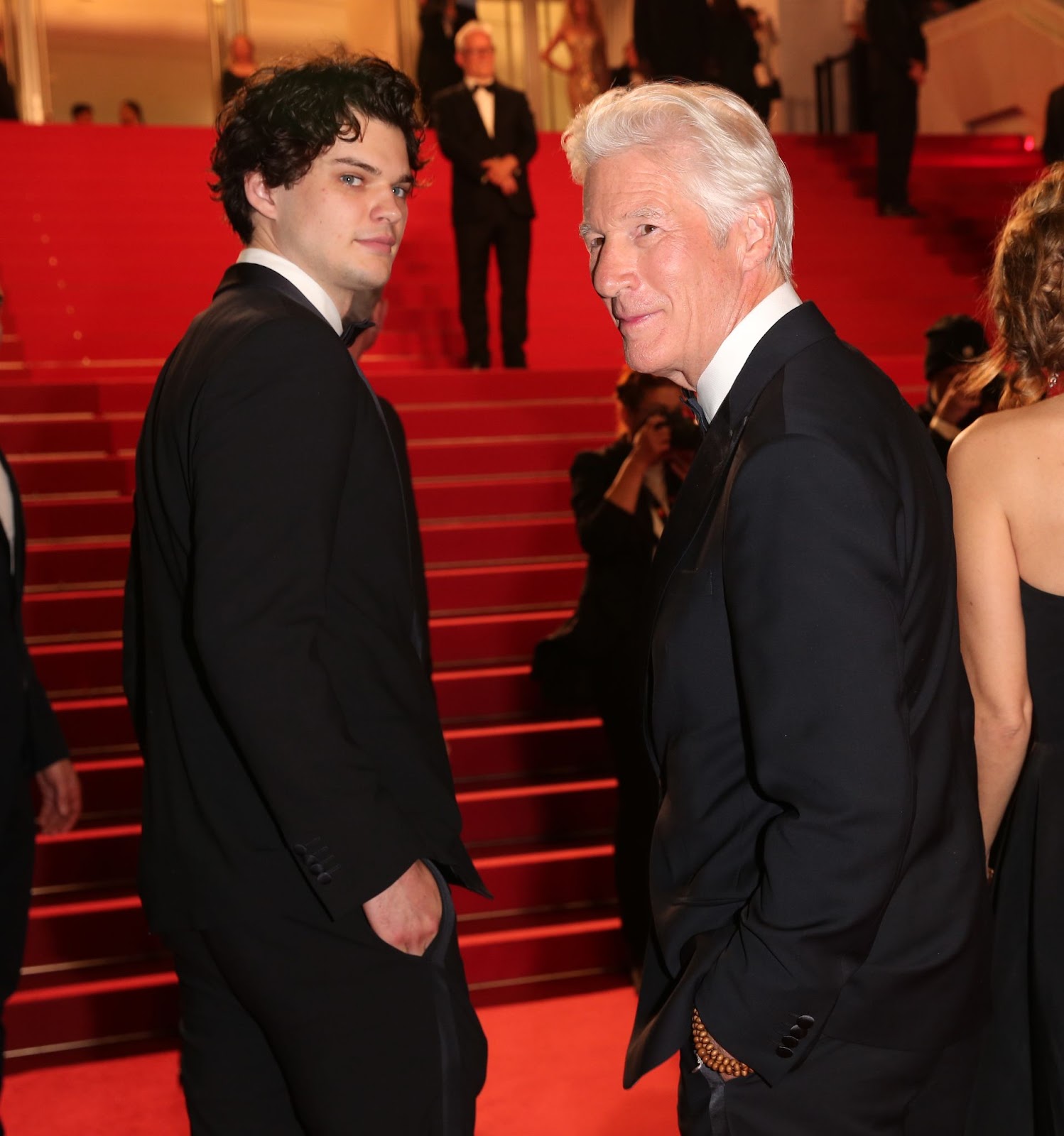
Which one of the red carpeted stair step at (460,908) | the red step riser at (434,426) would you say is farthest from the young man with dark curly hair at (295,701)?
the red step riser at (434,426)

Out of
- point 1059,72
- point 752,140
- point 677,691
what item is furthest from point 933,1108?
point 1059,72

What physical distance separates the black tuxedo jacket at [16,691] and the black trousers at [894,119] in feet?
29.0

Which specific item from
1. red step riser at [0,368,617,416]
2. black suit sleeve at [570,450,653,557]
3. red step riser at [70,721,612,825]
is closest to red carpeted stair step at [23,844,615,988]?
red step riser at [70,721,612,825]

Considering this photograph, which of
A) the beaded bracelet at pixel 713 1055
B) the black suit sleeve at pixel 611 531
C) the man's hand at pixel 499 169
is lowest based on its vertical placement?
the beaded bracelet at pixel 713 1055

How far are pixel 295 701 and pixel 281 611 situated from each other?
4.1 inches

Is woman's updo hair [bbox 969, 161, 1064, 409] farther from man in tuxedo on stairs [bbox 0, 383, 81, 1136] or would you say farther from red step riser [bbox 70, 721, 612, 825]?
red step riser [bbox 70, 721, 612, 825]

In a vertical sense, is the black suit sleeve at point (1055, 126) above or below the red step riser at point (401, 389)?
above

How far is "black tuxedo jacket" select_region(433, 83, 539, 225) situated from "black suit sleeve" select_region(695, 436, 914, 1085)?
21.6ft

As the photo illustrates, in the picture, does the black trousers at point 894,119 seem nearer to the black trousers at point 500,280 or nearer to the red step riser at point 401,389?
the black trousers at point 500,280

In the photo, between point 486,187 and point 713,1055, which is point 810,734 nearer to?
point 713,1055

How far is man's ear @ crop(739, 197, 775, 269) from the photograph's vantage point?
1399 millimetres

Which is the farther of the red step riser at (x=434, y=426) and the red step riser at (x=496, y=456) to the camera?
the red step riser at (x=496, y=456)

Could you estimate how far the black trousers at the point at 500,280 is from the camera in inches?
298

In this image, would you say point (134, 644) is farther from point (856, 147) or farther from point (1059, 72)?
A: point (1059, 72)
